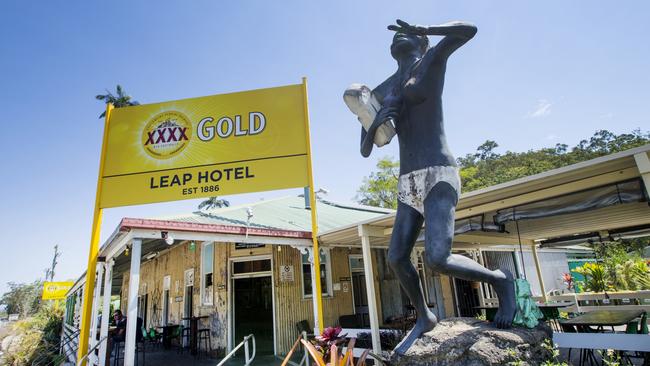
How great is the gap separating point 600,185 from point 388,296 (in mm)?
6933

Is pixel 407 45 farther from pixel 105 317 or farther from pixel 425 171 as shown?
pixel 105 317

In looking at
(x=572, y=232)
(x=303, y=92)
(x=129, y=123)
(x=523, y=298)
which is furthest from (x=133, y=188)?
(x=572, y=232)

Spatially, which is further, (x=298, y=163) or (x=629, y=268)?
(x=629, y=268)

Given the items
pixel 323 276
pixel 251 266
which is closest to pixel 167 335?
pixel 251 266

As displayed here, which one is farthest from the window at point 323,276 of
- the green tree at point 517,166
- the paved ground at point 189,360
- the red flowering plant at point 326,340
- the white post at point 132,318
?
the green tree at point 517,166

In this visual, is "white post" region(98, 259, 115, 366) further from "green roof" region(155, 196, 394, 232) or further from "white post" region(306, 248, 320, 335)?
"white post" region(306, 248, 320, 335)

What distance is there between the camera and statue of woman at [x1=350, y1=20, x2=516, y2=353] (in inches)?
89.8

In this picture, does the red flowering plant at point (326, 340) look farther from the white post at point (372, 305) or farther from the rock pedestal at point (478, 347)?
the white post at point (372, 305)

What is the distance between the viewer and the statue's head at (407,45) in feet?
9.00

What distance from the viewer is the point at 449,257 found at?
7.34 ft

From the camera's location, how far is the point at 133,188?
6340 millimetres

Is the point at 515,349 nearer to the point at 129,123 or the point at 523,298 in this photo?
the point at 523,298

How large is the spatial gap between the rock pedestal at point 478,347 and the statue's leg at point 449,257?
0.14m

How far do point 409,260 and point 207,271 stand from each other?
8022 millimetres
